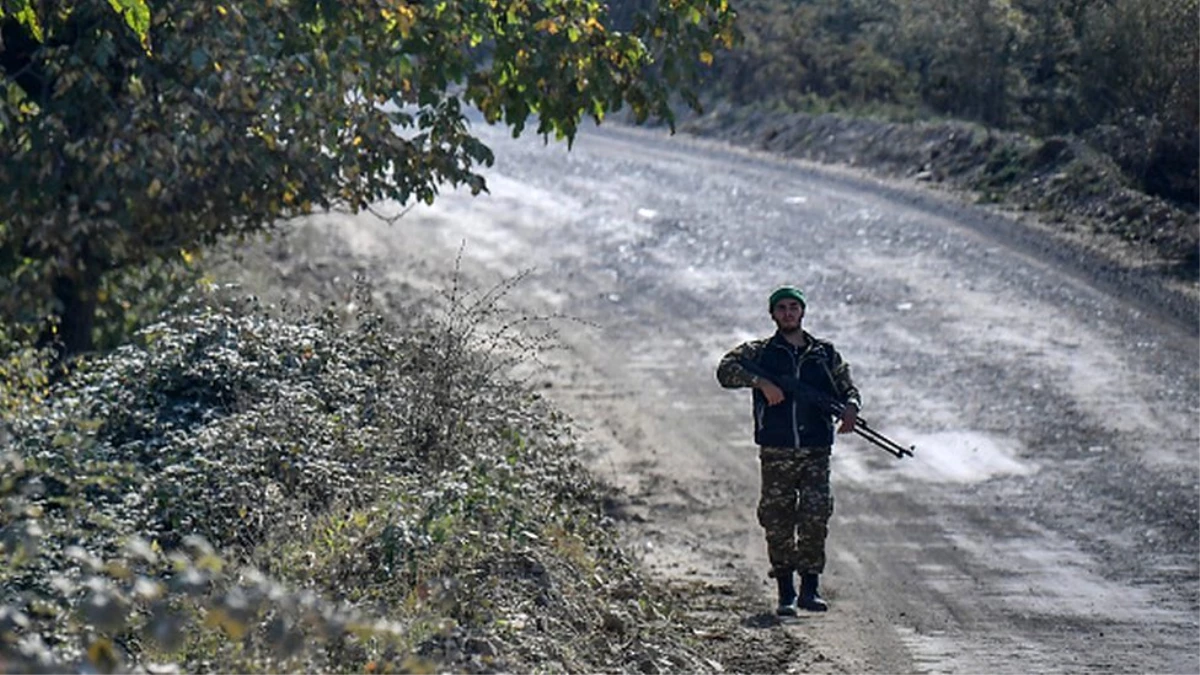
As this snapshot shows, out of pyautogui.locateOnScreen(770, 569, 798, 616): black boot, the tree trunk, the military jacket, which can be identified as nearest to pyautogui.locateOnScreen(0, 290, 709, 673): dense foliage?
pyautogui.locateOnScreen(770, 569, 798, 616): black boot

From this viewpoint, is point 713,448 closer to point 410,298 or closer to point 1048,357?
point 1048,357

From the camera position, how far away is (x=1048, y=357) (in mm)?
16047

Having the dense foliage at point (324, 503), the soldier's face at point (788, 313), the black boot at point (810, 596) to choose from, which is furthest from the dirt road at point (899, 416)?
the soldier's face at point (788, 313)

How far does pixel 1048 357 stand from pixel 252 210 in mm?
6615

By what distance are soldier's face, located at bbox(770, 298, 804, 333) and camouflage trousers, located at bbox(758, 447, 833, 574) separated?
1.99 ft

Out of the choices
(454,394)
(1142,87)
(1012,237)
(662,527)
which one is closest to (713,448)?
(662,527)

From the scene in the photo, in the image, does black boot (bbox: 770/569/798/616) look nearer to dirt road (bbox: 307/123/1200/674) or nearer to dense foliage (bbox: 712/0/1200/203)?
dirt road (bbox: 307/123/1200/674)

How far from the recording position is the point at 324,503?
29.0 feet

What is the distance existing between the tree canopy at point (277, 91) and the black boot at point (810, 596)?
289 centimetres

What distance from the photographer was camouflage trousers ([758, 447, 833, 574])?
10.0 m

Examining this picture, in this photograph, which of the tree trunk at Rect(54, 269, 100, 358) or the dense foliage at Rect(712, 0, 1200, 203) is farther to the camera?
the dense foliage at Rect(712, 0, 1200, 203)

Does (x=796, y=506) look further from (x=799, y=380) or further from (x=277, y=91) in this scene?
(x=277, y=91)

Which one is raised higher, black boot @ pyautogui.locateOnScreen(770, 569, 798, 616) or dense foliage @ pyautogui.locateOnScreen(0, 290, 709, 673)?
dense foliage @ pyautogui.locateOnScreen(0, 290, 709, 673)

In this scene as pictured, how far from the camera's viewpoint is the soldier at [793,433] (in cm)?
1001
